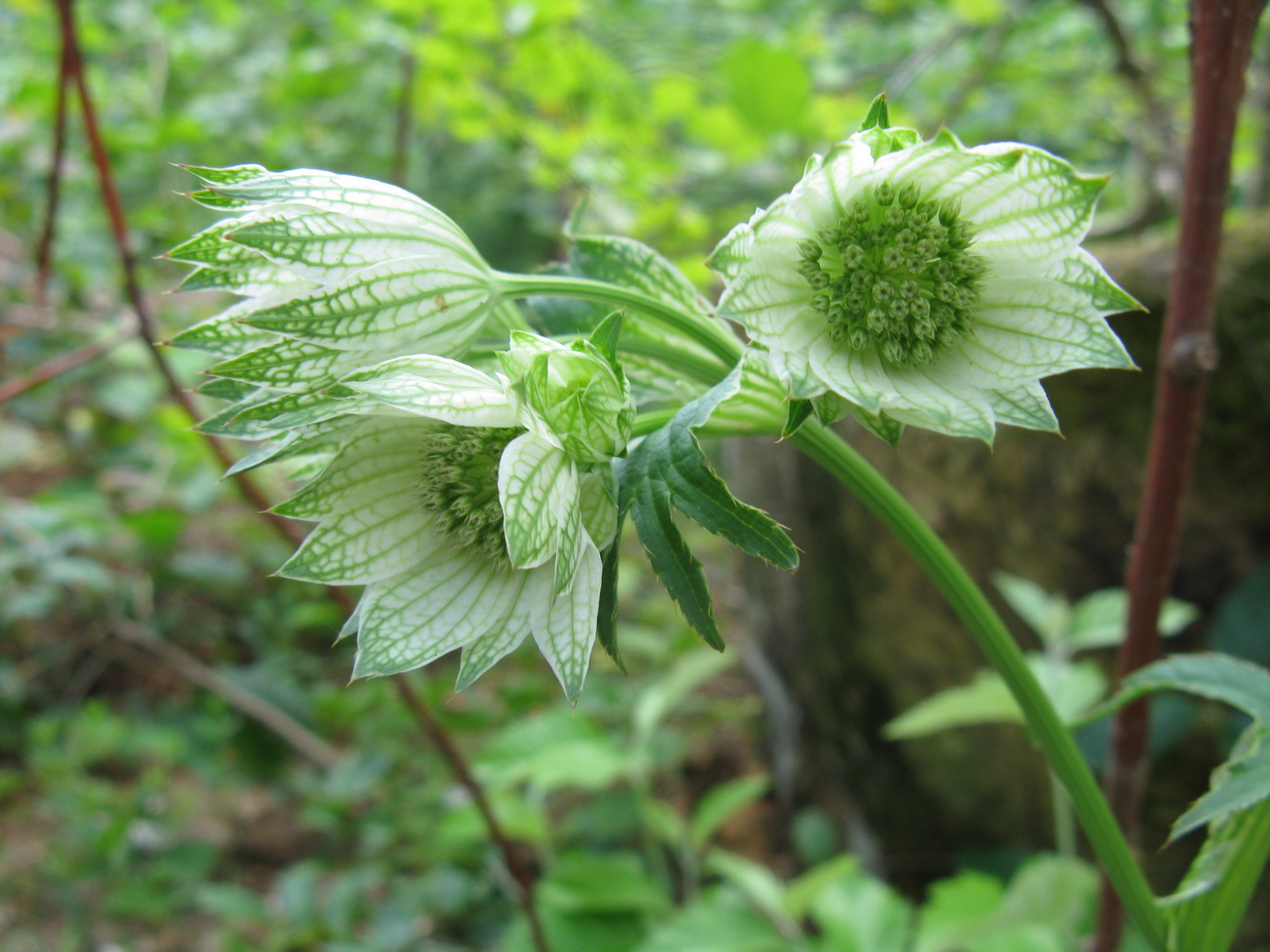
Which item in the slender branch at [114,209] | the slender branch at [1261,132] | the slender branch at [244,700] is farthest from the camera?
the slender branch at [1261,132]

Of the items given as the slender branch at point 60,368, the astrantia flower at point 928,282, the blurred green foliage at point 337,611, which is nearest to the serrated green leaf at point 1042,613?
the blurred green foliage at point 337,611

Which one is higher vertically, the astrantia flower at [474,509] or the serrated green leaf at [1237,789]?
the astrantia flower at [474,509]

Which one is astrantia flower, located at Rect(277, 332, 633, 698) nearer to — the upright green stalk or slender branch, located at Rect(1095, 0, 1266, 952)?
the upright green stalk

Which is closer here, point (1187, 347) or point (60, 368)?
point (1187, 347)

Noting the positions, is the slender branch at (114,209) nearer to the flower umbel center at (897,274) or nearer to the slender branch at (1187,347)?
the flower umbel center at (897,274)

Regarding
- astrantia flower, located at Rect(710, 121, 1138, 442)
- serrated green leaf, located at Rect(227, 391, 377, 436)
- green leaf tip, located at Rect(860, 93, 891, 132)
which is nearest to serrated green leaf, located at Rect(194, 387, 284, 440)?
serrated green leaf, located at Rect(227, 391, 377, 436)

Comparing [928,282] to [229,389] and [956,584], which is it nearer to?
[956,584]

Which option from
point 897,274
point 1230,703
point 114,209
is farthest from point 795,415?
point 114,209
